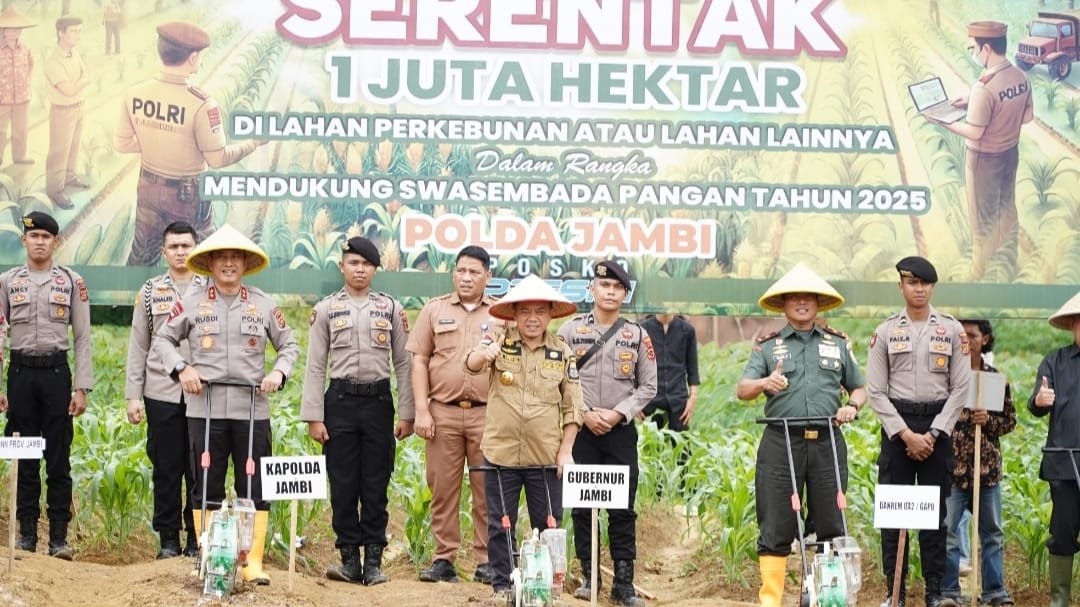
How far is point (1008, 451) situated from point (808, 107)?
2.77m

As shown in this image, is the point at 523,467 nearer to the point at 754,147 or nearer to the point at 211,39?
the point at 754,147

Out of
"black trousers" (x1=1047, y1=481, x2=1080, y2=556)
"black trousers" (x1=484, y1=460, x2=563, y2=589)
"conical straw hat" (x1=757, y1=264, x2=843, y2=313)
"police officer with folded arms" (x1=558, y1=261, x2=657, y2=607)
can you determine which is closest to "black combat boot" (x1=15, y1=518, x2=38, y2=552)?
"black trousers" (x1=484, y1=460, x2=563, y2=589)

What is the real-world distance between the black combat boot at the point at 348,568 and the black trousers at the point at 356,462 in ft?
0.14

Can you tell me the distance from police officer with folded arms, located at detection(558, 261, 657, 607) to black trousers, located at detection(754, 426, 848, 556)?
71 cm

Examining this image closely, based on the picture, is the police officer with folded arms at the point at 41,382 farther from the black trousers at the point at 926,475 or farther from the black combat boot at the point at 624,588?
the black trousers at the point at 926,475

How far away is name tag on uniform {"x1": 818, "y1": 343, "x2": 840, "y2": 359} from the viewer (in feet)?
24.4

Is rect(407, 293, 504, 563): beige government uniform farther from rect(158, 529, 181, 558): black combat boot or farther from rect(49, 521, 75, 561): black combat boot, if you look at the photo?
rect(49, 521, 75, 561): black combat boot


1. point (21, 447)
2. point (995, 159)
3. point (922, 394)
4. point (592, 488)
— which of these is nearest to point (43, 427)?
point (21, 447)

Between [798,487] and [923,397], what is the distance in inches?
36.1

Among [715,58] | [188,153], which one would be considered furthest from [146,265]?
[715,58]

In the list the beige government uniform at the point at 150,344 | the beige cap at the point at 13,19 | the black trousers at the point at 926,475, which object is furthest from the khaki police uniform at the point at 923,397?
the beige cap at the point at 13,19

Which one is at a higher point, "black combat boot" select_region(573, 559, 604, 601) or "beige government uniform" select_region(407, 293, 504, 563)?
"beige government uniform" select_region(407, 293, 504, 563)

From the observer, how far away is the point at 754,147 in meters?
9.61

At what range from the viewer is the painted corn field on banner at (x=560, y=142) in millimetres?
9500
